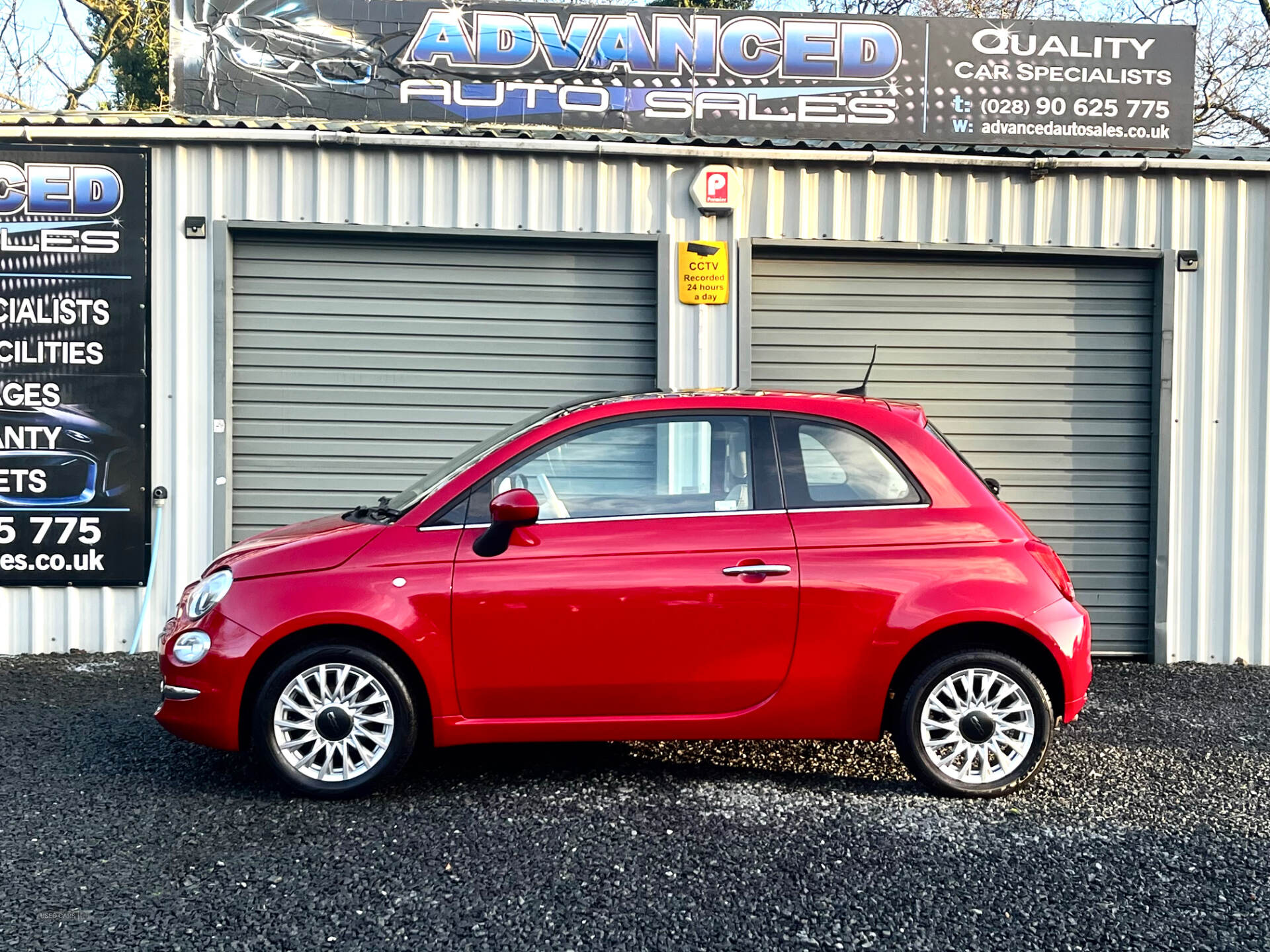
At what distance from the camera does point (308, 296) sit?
25.2ft

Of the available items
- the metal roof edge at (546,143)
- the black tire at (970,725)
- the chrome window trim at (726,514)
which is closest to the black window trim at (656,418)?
the chrome window trim at (726,514)

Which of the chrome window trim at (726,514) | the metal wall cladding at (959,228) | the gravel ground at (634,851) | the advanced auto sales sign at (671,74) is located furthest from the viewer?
the advanced auto sales sign at (671,74)

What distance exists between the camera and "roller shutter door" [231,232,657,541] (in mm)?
7645

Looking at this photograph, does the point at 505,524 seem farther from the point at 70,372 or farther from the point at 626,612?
the point at 70,372

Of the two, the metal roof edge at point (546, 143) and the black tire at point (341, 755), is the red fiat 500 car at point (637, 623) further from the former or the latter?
the metal roof edge at point (546, 143)

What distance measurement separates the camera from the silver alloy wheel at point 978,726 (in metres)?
4.52

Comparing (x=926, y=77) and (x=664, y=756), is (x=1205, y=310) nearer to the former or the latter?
(x=926, y=77)

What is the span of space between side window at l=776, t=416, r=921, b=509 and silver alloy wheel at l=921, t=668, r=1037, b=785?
814 millimetres

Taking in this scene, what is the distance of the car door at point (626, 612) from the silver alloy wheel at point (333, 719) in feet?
1.20

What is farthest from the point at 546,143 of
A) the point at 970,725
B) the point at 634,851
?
the point at 634,851

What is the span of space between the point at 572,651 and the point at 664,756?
1001 millimetres

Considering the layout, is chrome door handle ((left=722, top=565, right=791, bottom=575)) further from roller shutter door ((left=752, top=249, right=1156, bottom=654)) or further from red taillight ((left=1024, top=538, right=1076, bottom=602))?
roller shutter door ((left=752, top=249, right=1156, bottom=654))

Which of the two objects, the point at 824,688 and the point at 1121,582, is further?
the point at 1121,582

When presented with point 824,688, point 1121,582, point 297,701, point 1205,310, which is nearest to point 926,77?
point 1205,310
